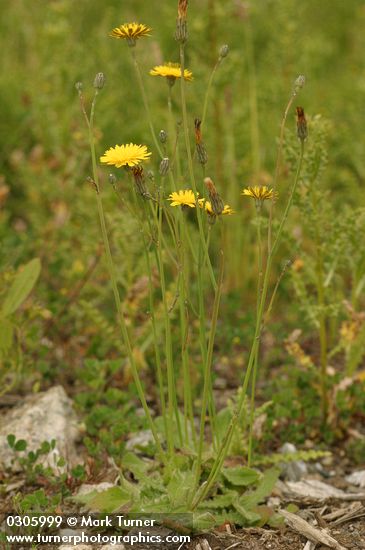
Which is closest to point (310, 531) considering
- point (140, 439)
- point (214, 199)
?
point (140, 439)

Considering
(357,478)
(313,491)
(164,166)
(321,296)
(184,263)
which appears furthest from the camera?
(321,296)

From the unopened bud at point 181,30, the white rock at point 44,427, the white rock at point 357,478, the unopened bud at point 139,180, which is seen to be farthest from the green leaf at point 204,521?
the unopened bud at point 181,30

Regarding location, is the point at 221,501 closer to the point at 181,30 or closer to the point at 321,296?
the point at 321,296

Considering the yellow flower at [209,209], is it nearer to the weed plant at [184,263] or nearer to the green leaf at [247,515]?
the weed plant at [184,263]

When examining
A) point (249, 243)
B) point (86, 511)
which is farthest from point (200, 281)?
point (249, 243)

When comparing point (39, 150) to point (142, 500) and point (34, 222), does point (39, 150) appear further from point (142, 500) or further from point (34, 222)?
point (142, 500)

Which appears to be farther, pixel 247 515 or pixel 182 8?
pixel 247 515
